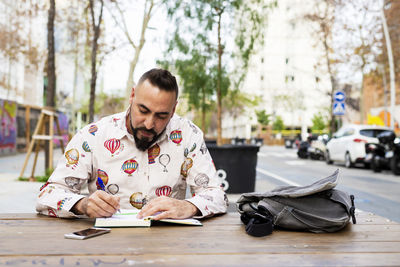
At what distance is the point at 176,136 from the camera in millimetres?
2883

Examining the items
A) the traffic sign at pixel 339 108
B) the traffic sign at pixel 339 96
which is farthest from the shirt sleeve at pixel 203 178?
the traffic sign at pixel 339 108

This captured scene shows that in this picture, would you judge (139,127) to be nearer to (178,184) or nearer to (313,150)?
(178,184)

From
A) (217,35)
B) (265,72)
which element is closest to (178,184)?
(217,35)

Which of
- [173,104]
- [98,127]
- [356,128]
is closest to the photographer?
[173,104]

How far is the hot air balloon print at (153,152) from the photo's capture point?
278cm

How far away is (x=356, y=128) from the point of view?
1677cm

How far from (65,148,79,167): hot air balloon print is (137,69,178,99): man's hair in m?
0.57

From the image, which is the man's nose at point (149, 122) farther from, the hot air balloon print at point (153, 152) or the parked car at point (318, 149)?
the parked car at point (318, 149)

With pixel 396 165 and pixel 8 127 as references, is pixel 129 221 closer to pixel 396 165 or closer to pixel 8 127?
pixel 396 165

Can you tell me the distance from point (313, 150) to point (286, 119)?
51523 millimetres

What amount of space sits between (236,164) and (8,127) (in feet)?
55.5

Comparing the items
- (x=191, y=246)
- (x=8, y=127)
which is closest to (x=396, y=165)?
(x=191, y=246)

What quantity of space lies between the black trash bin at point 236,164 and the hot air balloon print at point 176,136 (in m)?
4.99

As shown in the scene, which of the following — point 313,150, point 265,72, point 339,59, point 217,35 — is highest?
point 265,72
